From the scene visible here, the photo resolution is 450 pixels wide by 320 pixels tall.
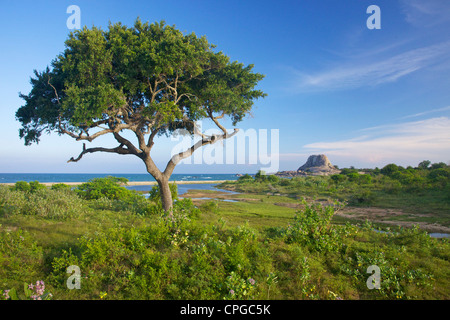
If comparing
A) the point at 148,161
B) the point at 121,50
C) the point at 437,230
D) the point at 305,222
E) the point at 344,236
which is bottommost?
the point at 437,230

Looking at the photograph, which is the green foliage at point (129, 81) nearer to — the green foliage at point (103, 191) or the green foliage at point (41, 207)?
the green foliage at point (41, 207)

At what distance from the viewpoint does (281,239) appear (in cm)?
688

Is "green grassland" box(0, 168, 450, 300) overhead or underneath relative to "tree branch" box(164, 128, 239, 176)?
underneath

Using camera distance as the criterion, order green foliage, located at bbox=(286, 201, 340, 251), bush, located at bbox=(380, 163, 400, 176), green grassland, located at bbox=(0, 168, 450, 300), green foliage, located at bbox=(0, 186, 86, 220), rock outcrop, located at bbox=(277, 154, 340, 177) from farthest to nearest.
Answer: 1. rock outcrop, located at bbox=(277, 154, 340, 177)
2. bush, located at bbox=(380, 163, 400, 176)
3. green foliage, located at bbox=(0, 186, 86, 220)
4. green foliage, located at bbox=(286, 201, 340, 251)
5. green grassland, located at bbox=(0, 168, 450, 300)

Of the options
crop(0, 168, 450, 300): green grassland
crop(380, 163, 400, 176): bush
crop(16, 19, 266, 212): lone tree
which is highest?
crop(16, 19, 266, 212): lone tree

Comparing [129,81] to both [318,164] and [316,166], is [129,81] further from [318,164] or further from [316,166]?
[318,164]

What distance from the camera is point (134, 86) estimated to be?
28.7 feet

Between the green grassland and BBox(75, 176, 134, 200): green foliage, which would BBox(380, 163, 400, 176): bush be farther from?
BBox(75, 176, 134, 200): green foliage

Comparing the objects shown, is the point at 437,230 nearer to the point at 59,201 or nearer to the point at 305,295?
the point at 305,295


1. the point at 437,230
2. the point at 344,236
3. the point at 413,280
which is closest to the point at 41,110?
the point at 344,236

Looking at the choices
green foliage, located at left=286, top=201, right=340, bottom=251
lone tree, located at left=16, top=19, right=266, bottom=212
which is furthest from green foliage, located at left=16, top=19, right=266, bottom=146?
green foliage, located at left=286, top=201, right=340, bottom=251

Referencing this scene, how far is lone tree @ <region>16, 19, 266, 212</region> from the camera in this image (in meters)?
8.03

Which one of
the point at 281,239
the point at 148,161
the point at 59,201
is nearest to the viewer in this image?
the point at 281,239
